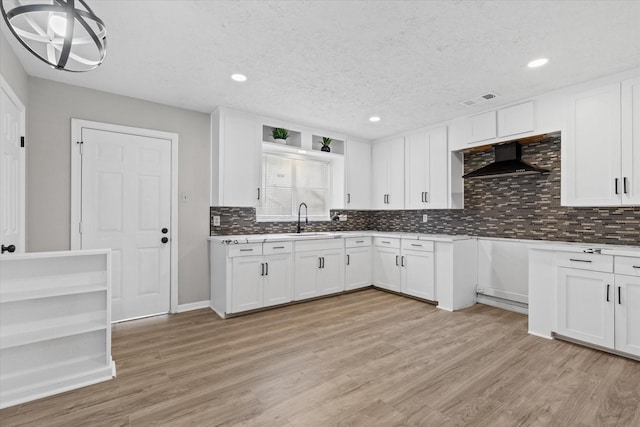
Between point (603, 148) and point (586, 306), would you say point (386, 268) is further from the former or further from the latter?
point (603, 148)

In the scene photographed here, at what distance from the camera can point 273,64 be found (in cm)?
281

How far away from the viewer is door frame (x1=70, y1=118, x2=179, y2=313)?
128 inches

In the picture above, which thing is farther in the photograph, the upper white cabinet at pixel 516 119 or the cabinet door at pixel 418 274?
the cabinet door at pixel 418 274

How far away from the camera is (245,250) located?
3750 millimetres

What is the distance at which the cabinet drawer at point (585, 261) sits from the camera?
2725 mm

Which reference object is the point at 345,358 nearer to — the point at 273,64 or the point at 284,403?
the point at 284,403

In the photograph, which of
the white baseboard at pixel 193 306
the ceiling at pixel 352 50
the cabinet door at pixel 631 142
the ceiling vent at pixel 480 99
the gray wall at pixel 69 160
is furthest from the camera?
the white baseboard at pixel 193 306

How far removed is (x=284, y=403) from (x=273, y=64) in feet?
9.01

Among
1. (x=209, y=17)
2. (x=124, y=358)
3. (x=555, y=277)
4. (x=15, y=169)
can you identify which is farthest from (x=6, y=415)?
(x=555, y=277)

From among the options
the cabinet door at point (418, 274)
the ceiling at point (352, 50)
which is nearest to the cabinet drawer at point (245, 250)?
the ceiling at point (352, 50)

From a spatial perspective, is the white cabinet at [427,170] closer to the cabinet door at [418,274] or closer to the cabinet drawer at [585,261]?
the cabinet door at [418,274]

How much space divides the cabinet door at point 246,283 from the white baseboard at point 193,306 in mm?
634

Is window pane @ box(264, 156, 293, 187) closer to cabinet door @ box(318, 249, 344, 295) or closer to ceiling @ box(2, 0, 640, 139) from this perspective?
ceiling @ box(2, 0, 640, 139)

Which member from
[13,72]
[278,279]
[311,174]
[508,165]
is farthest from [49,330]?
[508,165]
